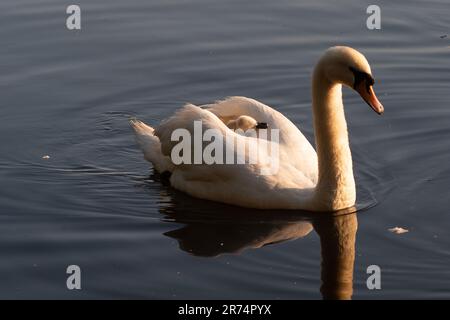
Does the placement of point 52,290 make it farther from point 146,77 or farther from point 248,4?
point 248,4

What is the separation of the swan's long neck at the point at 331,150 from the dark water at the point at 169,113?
261 mm

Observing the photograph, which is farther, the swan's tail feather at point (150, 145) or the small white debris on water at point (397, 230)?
the swan's tail feather at point (150, 145)

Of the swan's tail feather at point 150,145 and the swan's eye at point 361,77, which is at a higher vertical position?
the swan's eye at point 361,77

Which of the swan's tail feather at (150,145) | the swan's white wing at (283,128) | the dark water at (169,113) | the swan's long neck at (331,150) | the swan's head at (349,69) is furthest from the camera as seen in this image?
the swan's tail feather at (150,145)

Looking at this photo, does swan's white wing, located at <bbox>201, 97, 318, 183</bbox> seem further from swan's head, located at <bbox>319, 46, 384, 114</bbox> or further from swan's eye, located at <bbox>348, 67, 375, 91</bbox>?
swan's eye, located at <bbox>348, 67, 375, 91</bbox>

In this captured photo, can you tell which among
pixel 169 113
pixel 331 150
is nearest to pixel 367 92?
pixel 331 150

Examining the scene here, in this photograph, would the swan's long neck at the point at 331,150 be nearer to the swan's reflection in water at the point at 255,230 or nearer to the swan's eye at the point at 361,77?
the swan's reflection in water at the point at 255,230

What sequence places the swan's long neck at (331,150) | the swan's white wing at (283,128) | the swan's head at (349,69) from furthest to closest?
1. the swan's white wing at (283,128)
2. the swan's long neck at (331,150)
3. the swan's head at (349,69)

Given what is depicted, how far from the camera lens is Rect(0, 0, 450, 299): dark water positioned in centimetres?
1005

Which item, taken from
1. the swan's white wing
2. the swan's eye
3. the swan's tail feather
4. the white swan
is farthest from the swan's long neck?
the swan's tail feather

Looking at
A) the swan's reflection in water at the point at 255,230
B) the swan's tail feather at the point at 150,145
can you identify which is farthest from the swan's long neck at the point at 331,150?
the swan's tail feather at the point at 150,145

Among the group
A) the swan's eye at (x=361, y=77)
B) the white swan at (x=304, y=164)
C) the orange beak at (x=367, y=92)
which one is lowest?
the white swan at (x=304, y=164)

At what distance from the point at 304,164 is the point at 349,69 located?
1401 mm

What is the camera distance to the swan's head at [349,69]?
10.7 metres
